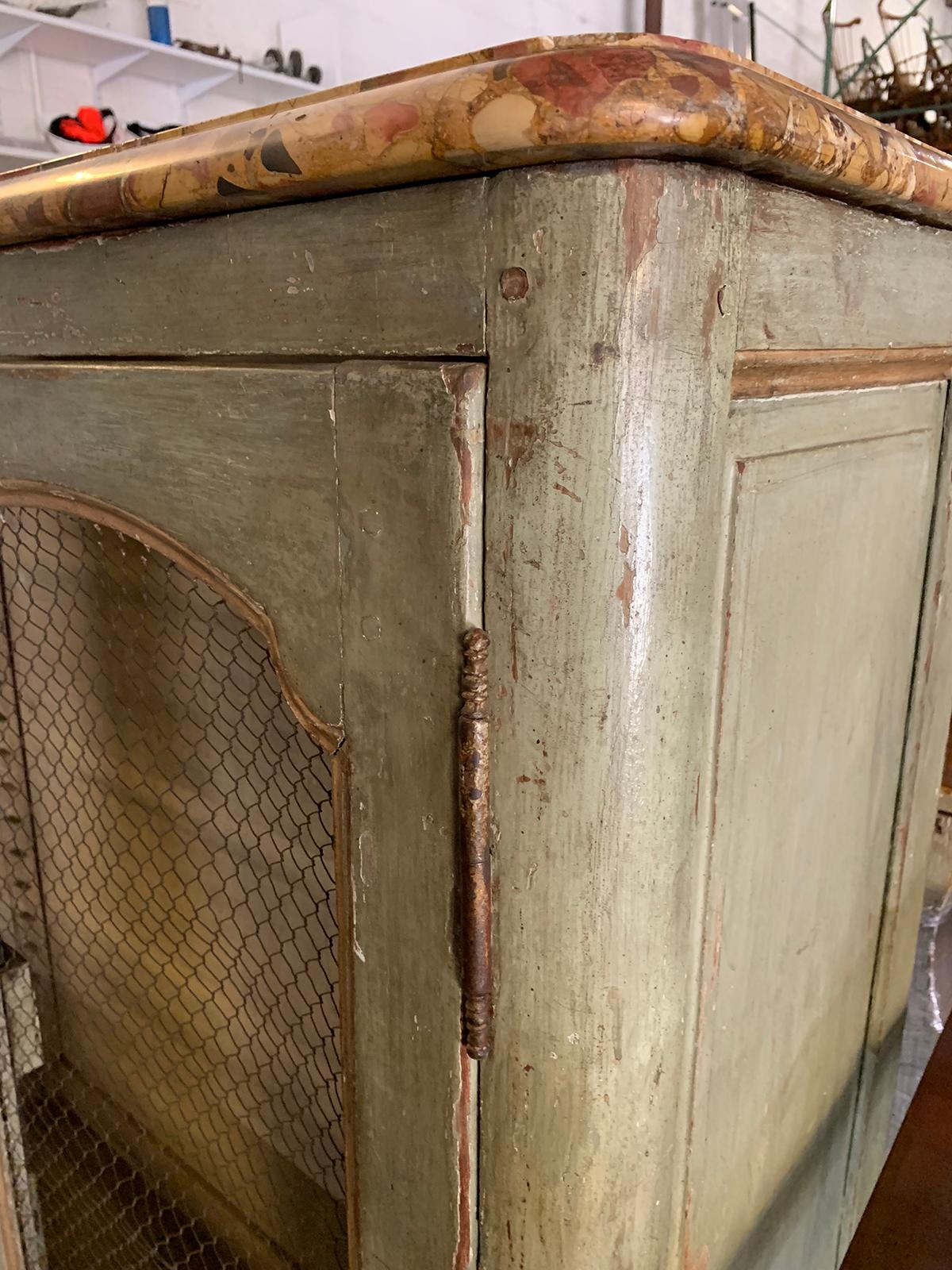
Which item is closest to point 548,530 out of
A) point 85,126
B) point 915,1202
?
point 915,1202

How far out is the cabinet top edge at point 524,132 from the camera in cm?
42

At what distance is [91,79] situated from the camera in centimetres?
239

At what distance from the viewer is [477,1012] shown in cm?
57

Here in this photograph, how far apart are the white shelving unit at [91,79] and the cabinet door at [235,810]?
1.59 metres

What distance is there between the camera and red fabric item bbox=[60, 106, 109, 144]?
7.25ft

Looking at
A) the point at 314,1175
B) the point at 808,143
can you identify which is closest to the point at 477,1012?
the point at 808,143

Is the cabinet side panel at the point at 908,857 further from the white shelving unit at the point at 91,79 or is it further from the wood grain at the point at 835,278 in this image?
the white shelving unit at the point at 91,79

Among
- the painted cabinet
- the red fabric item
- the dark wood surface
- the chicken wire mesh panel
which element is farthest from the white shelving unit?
the dark wood surface

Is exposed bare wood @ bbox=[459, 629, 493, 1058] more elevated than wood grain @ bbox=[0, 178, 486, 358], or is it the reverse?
wood grain @ bbox=[0, 178, 486, 358]

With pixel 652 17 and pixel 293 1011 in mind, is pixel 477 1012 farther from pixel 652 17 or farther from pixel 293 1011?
pixel 652 17

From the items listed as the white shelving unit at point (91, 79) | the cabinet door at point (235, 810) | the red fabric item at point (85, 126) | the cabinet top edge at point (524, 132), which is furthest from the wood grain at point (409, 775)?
the red fabric item at point (85, 126)

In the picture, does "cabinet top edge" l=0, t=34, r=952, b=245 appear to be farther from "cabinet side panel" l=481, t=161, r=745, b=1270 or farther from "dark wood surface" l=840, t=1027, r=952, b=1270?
"dark wood surface" l=840, t=1027, r=952, b=1270

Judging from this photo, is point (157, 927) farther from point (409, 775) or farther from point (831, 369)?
point (831, 369)

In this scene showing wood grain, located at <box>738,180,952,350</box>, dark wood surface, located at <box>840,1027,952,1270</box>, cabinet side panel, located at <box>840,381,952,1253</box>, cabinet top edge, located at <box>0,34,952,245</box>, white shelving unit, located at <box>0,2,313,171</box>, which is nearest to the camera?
cabinet top edge, located at <box>0,34,952,245</box>
